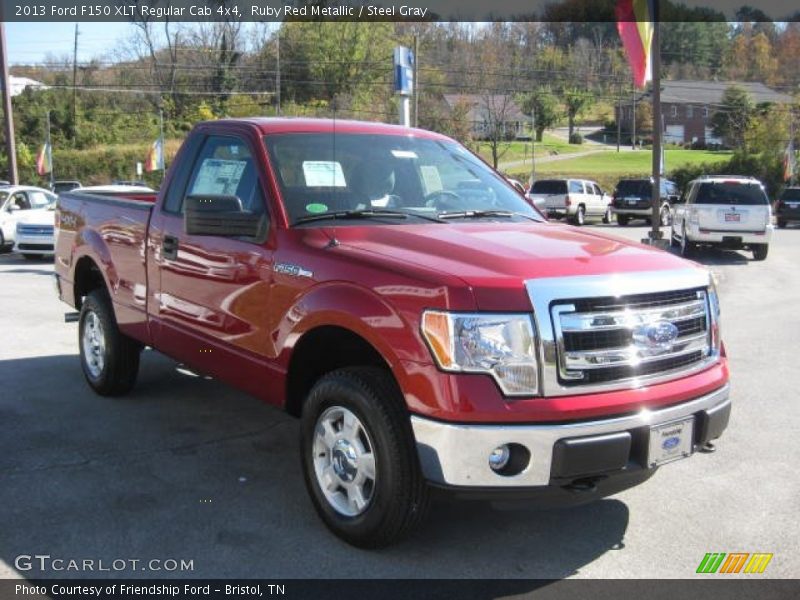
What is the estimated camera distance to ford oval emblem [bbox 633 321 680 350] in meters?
3.43

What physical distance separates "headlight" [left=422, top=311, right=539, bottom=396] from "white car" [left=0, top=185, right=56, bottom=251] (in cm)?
1666

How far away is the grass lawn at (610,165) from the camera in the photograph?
59.6m

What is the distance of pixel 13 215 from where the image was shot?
17781 millimetres

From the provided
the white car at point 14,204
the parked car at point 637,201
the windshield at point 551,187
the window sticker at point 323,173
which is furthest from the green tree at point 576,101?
the window sticker at point 323,173

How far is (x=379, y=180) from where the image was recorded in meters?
4.57

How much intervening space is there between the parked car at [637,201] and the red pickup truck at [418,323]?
90.2 feet

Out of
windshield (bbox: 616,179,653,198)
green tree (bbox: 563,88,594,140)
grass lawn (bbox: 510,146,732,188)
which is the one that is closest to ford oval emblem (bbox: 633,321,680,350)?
windshield (bbox: 616,179,653,198)

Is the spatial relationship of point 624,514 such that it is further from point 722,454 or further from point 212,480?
point 212,480

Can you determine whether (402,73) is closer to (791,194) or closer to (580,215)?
(580,215)

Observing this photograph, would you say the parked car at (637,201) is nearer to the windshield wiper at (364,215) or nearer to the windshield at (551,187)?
the windshield at (551,187)

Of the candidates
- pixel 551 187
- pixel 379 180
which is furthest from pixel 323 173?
pixel 551 187

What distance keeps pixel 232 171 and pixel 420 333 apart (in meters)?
2.04

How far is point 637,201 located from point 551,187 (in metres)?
3.59

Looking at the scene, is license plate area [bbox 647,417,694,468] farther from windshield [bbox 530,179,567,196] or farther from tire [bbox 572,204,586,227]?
tire [bbox 572,204,586,227]
